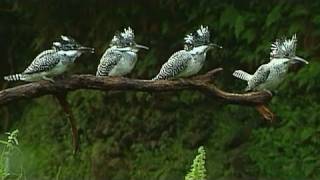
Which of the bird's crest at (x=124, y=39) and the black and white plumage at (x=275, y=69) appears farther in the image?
the bird's crest at (x=124, y=39)

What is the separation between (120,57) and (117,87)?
22.2 inches

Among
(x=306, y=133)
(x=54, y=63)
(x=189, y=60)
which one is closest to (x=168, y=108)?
(x=306, y=133)

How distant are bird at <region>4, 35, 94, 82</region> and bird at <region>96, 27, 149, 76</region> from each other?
0.78ft

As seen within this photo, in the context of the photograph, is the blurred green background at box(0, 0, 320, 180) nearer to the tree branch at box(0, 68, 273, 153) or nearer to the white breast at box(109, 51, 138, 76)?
the white breast at box(109, 51, 138, 76)

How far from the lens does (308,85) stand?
7227mm

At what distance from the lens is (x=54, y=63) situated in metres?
4.58

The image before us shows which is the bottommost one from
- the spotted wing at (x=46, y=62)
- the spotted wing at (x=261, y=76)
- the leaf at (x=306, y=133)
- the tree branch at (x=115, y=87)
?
the leaf at (x=306, y=133)

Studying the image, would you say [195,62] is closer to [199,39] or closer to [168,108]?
[199,39]

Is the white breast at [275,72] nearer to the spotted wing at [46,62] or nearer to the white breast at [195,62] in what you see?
the white breast at [195,62]

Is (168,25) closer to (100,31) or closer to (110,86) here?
(100,31)

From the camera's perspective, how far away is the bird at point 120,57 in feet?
16.1

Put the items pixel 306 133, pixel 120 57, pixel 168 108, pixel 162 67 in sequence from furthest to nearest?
pixel 168 108, pixel 306 133, pixel 120 57, pixel 162 67

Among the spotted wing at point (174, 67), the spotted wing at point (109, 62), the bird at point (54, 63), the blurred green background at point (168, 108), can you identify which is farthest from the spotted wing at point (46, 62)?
the blurred green background at point (168, 108)

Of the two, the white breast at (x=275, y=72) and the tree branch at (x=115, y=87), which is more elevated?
the white breast at (x=275, y=72)
